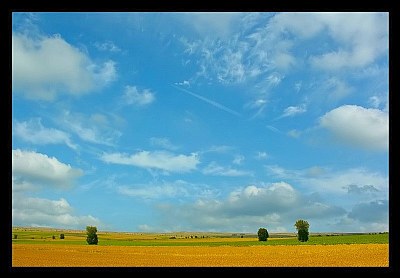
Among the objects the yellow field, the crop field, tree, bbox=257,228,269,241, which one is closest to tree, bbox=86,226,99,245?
the crop field

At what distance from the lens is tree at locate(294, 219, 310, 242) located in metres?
34.8

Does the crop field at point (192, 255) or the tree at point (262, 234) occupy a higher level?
the crop field at point (192, 255)

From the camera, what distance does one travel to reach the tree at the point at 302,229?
1368 inches

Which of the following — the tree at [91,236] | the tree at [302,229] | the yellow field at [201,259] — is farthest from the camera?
the tree at [302,229]

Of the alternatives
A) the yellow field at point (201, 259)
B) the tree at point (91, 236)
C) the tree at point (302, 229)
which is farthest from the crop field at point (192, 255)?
the tree at point (302, 229)

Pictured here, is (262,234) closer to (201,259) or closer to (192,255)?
(192,255)

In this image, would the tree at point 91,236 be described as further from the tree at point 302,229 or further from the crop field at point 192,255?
the tree at point 302,229

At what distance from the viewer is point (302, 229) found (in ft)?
115

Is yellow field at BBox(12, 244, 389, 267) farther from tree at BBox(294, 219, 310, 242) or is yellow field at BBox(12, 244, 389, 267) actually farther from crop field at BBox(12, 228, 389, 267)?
tree at BBox(294, 219, 310, 242)

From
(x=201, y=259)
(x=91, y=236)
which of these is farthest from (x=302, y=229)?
(x=201, y=259)

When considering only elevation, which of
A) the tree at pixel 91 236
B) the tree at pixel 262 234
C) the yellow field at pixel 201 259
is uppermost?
the yellow field at pixel 201 259
